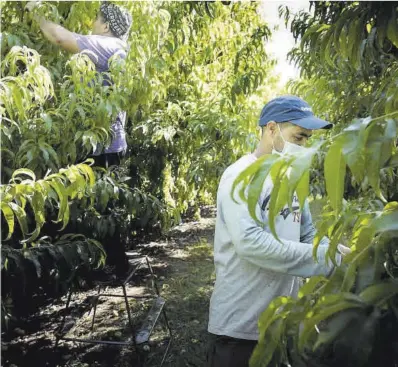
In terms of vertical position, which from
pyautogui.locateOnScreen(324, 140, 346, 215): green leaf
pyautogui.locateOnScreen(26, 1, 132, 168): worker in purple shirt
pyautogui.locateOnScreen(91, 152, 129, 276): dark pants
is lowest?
pyautogui.locateOnScreen(91, 152, 129, 276): dark pants

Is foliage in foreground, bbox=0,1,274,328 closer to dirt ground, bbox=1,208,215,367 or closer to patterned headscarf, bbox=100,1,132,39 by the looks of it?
patterned headscarf, bbox=100,1,132,39

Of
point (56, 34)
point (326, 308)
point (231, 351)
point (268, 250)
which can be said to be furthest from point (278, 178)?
point (56, 34)

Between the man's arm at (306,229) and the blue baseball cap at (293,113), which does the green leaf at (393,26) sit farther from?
the man's arm at (306,229)

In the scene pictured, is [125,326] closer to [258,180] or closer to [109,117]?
[109,117]

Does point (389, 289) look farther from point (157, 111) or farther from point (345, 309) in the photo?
point (157, 111)

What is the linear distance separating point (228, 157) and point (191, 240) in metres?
2.25

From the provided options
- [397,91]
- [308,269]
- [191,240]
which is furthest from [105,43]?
[191,240]

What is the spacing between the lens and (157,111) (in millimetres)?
3729

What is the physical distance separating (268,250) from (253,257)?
6 cm

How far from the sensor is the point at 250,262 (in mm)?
1404

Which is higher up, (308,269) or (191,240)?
(308,269)

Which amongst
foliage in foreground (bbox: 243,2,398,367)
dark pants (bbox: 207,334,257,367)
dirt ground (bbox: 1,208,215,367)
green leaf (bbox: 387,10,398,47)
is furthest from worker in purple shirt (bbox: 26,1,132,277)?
foliage in foreground (bbox: 243,2,398,367)

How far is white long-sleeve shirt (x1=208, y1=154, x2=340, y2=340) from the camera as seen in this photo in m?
1.32

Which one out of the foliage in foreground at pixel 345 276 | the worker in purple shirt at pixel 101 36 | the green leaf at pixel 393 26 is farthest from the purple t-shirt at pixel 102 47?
the foliage in foreground at pixel 345 276
